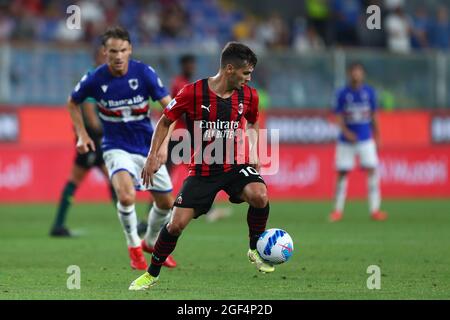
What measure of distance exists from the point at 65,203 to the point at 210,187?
5532mm

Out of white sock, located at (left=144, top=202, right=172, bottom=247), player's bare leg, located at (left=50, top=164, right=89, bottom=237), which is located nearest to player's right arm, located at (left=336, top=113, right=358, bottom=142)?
player's bare leg, located at (left=50, top=164, right=89, bottom=237)

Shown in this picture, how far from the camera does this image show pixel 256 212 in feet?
30.7

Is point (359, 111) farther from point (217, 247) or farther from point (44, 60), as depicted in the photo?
point (44, 60)

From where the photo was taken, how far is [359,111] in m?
17.1

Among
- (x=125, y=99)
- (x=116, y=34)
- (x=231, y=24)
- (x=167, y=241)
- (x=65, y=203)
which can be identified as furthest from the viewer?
(x=231, y=24)

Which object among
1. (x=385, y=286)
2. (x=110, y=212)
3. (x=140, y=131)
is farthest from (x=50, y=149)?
(x=385, y=286)

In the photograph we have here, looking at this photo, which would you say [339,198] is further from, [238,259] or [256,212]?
[256,212]

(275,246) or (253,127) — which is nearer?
(275,246)

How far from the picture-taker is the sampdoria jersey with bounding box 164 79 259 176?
29.8 feet

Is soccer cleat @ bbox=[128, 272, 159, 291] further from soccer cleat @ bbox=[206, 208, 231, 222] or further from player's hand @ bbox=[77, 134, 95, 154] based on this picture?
soccer cleat @ bbox=[206, 208, 231, 222]

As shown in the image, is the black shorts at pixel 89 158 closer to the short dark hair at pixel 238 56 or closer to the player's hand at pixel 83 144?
the player's hand at pixel 83 144

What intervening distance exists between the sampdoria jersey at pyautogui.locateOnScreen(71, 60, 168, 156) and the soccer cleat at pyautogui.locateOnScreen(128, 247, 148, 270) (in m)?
1.07

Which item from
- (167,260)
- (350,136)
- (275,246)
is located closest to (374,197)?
(350,136)
